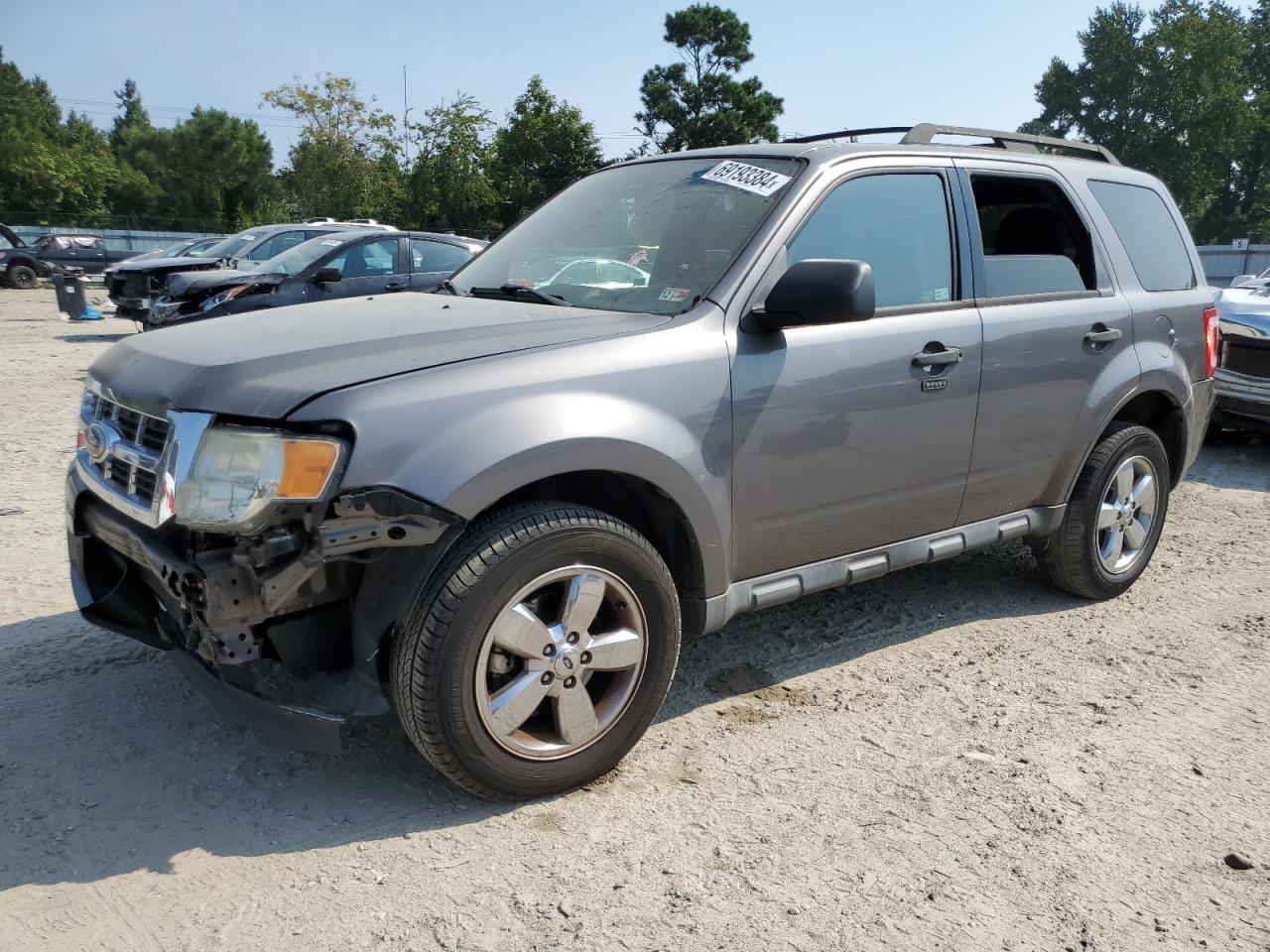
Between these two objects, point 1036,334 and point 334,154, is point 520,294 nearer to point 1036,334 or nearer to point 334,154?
point 1036,334

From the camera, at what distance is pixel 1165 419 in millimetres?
4918

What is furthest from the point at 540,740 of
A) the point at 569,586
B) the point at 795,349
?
the point at 795,349

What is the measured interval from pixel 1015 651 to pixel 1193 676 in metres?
0.65

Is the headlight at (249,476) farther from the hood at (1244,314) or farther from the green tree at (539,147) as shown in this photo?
the green tree at (539,147)

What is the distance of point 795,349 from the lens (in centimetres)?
328

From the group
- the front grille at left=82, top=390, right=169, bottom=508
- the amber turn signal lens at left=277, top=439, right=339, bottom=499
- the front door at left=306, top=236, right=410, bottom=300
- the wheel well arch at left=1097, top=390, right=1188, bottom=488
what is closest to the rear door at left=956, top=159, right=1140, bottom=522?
the wheel well arch at left=1097, top=390, right=1188, bottom=488

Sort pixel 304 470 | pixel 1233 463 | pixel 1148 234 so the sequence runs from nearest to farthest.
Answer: pixel 304 470, pixel 1148 234, pixel 1233 463

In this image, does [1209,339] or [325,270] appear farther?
[325,270]

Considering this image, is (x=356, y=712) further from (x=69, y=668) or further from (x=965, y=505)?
(x=965, y=505)

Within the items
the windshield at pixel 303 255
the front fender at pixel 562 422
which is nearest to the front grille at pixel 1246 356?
the front fender at pixel 562 422

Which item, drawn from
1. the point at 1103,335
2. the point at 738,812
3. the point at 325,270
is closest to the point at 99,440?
the point at 738,812

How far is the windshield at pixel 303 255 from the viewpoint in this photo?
1187 cm

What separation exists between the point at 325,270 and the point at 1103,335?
28.7 feet

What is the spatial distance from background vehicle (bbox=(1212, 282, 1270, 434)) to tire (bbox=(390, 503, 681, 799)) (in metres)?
6.66
